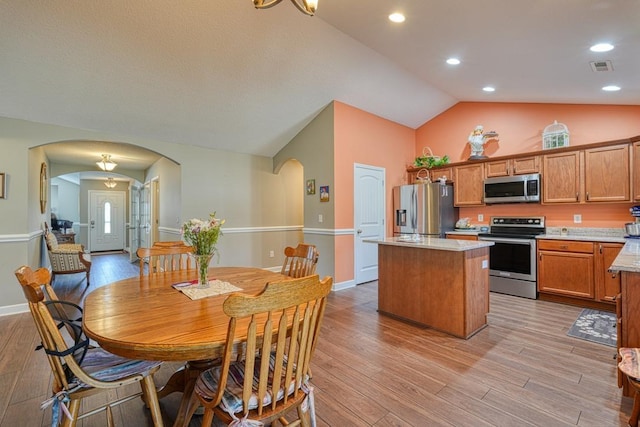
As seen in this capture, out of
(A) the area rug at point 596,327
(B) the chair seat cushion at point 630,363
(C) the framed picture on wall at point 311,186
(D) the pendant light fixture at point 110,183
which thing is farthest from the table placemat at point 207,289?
(D) the pendant light fixture at point 110,183

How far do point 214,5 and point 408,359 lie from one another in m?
3.65

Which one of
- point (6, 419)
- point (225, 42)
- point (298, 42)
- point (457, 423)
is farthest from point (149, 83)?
point (457, 423)

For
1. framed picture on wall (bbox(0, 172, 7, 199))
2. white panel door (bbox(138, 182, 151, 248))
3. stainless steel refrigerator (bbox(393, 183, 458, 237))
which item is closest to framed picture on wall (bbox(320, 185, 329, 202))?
stainless steel refrigerator (bbox(393, 183, 458, 237))

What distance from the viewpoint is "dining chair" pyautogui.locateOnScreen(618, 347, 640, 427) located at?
1.39 m

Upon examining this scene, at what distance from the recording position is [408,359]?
246cm

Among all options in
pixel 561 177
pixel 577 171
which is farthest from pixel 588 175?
pixel 561 177

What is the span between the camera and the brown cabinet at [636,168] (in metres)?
3.46

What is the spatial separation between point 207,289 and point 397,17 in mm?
2942

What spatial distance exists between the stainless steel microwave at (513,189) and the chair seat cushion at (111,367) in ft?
16.0

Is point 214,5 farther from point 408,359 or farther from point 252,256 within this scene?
point 252,256

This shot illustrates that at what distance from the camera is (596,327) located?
3061 millimetres

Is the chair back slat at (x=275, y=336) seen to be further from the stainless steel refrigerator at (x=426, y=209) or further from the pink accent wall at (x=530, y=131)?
the pink accent wall at (x=530, y=131)

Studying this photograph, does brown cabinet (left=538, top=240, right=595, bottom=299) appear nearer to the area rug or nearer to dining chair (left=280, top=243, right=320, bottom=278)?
the area rug

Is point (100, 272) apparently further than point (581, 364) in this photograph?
Yes
